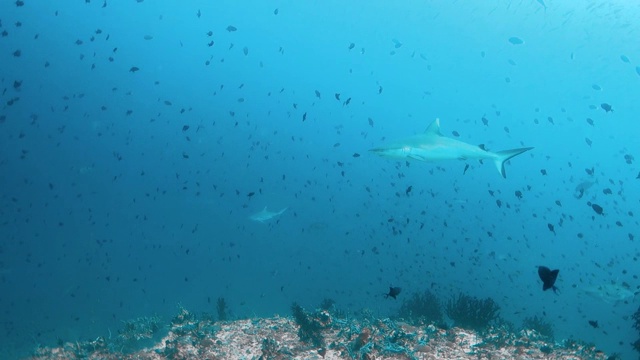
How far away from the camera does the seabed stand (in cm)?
938

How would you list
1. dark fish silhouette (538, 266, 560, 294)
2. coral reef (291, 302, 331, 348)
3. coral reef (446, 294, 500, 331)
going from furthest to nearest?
coral reef (446, 294, 500, 331) < coral reef (291, 302, 331, 348) < dark fish silhouette (538, 266, 560, 294)

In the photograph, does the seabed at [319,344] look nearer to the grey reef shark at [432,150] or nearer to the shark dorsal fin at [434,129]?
the grey reef shark at [432,150]

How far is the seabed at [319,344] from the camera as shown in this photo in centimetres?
938

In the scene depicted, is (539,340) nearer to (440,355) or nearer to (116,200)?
(440,355)

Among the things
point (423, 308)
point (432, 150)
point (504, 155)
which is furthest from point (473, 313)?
point (432, 150)

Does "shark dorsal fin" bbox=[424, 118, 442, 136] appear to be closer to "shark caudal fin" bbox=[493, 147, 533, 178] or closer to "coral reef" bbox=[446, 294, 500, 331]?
"shark caudal fin" bbox=[493, 147, 533, 178]

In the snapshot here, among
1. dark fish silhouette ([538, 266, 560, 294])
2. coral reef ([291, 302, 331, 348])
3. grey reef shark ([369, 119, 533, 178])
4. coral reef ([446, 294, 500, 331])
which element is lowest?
coral reef ([446, 294, 500, 331])

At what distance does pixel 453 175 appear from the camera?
92562mm

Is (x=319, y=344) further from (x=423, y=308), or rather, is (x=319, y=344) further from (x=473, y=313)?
(x=423, y=308)

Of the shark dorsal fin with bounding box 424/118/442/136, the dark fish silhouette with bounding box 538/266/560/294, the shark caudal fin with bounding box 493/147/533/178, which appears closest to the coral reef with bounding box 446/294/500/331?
the shark caudal fin with bounding box 493/147/533/178

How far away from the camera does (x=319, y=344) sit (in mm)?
9883

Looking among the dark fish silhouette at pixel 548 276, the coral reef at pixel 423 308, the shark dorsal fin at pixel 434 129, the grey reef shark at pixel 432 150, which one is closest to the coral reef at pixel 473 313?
the coral reef at pixel 423 308

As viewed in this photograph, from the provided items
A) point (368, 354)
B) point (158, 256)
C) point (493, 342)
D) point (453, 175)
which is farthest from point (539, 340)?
point (453, 175)

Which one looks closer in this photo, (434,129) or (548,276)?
(548,276)
